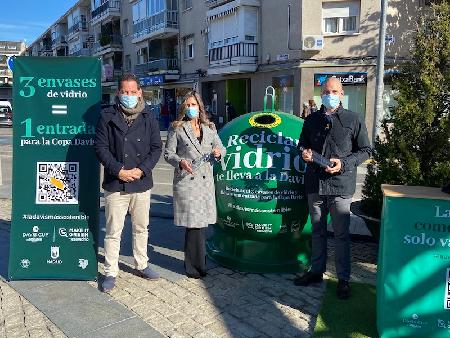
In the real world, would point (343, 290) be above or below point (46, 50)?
below

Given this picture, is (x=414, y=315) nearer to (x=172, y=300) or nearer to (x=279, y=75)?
(x=172, y=300)

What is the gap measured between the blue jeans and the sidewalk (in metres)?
0.31

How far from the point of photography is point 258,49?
22.9 meters

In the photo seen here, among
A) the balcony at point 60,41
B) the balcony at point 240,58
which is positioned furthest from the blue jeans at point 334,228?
the balcony at point 60,41

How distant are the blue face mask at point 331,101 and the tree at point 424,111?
38.5 inches

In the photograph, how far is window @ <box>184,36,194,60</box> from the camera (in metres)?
28.8

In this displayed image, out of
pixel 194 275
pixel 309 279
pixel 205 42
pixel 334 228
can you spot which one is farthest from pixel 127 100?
pixel 205 42

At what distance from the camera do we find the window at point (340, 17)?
19.2 meters

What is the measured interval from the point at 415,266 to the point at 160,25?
28.9 metres

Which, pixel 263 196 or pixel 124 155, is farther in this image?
pixel 263 196

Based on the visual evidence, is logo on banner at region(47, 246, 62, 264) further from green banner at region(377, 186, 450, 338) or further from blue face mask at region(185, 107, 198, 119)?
green banner at region(377, 186, 450, 338)

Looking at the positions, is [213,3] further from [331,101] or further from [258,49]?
[331,101]

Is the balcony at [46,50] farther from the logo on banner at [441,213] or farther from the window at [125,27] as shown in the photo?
the logo on banner at [441,213]

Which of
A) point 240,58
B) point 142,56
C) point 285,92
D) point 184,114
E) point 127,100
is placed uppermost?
point 142,56
